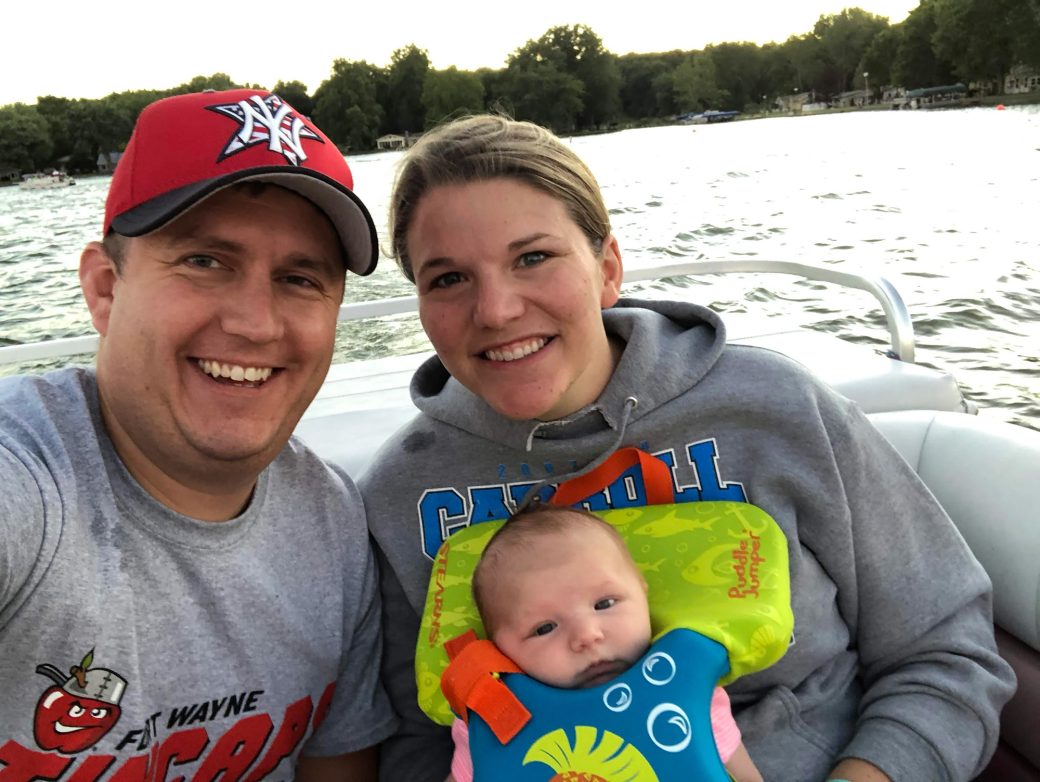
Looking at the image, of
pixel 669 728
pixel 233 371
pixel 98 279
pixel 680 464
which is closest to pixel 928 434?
pixel 680 464

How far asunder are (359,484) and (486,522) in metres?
0.36

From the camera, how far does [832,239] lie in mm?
16203

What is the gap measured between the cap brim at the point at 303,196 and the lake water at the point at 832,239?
1.22 ft

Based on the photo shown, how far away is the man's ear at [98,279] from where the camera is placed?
1.72m

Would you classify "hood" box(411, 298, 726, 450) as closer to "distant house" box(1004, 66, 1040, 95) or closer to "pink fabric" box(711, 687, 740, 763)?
"pink fabric" box(711, 687, 740, 763)

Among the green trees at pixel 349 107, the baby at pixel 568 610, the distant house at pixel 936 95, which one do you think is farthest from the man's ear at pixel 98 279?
the distant house at pixel 936 95

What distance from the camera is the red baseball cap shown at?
1628 mm

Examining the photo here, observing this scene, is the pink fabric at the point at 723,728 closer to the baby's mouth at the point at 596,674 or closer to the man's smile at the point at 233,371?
the baby's mouth at the point at 596,674

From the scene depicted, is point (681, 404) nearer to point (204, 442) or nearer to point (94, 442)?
point (204, 442)

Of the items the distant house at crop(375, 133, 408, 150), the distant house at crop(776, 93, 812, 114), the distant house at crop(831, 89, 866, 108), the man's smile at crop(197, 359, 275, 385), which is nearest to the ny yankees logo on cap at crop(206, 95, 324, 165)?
the man's smile at crop(197, 359, 275, 385)

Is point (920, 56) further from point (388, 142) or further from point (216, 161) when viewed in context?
point (216, 161)

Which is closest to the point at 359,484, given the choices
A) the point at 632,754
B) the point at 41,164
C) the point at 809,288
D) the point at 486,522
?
the point at 486,522

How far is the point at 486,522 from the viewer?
208 cm

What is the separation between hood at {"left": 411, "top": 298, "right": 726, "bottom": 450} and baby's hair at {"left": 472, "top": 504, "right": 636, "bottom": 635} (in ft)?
0.76
